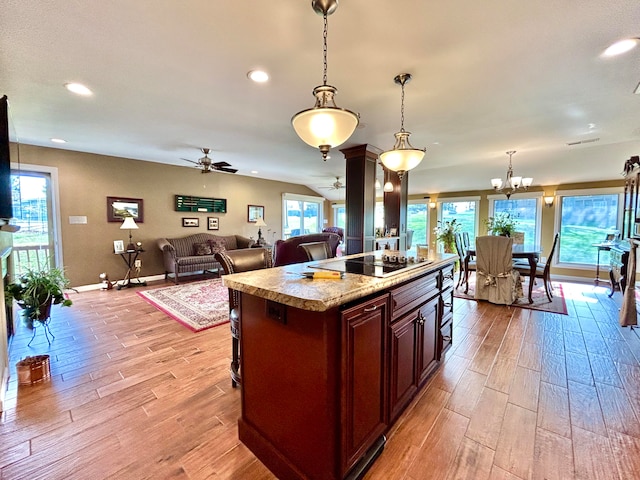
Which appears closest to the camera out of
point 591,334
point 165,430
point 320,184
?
point 165,430

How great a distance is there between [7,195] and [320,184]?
24.9 ft

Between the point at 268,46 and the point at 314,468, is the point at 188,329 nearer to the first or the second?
the point at 314,468

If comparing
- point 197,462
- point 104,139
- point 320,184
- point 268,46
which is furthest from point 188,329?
point 320,184

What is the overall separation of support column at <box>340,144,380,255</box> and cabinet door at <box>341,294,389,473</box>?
3.08m

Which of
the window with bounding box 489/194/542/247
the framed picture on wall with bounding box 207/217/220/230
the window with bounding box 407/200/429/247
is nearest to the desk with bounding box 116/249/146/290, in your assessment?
the framed picture on wall with bounding box 207/217/220/230

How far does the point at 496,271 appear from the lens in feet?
13.7

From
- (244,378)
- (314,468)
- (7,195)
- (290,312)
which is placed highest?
(7,195)

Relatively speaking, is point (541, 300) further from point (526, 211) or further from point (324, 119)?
point (324, 119)

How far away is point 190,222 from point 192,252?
0.78m

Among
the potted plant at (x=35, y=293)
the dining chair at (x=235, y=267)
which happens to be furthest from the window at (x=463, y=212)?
the potted plant at (x=35, y=293)

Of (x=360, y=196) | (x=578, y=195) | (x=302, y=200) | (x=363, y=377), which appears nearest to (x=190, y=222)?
(x=302, y=200)

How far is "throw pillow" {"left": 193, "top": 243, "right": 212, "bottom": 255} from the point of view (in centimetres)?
620

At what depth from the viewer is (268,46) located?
1.94m

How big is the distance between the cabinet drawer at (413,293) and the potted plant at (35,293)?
298 cm
